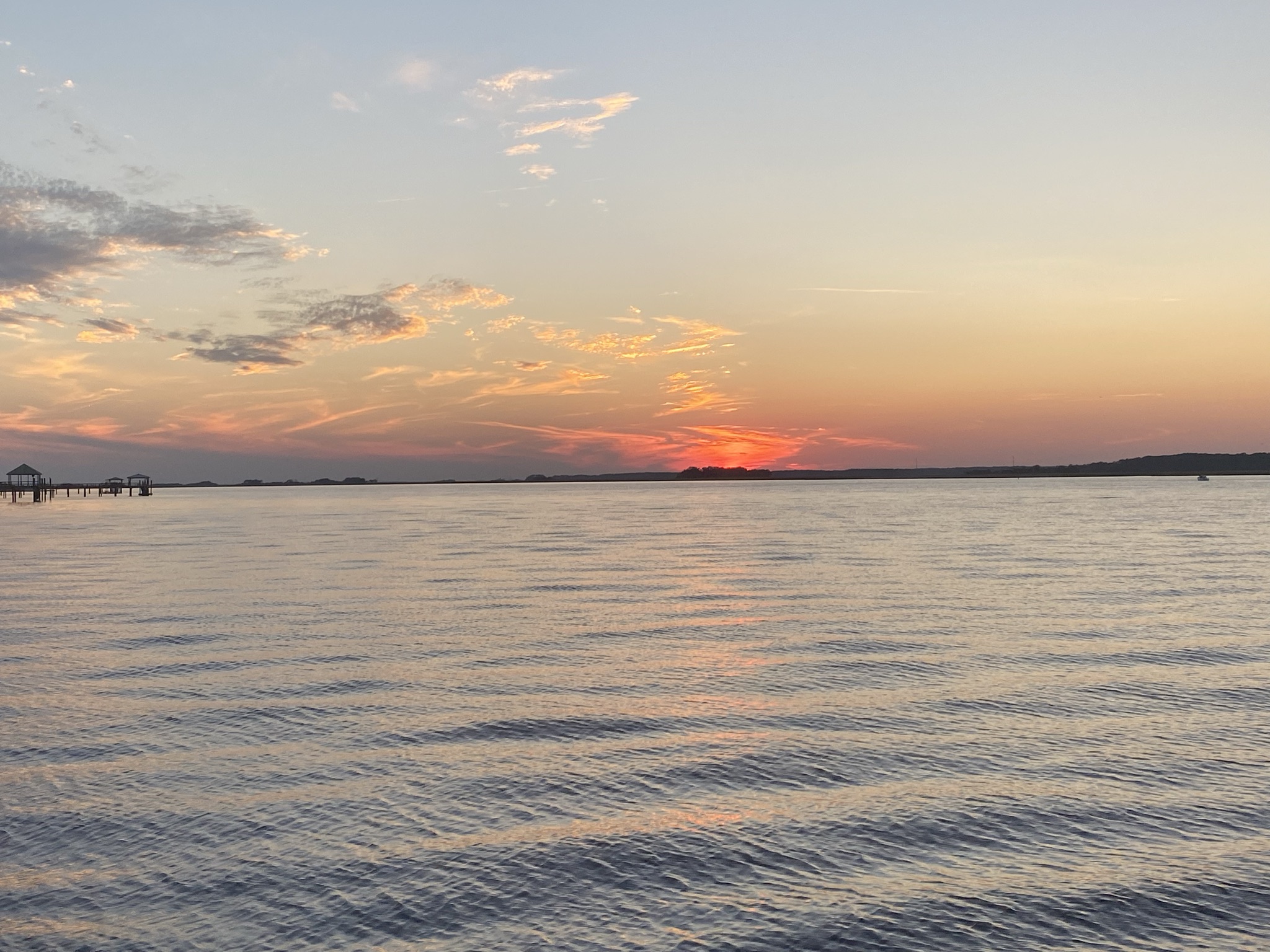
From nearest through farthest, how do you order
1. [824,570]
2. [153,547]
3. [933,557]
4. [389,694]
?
1. [389,694]
2. [824,570]
3. [933,557]
4. [153,547]

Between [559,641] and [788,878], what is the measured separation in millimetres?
14376

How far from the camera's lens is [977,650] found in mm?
21688

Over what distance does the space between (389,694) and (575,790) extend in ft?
21.8

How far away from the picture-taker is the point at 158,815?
11.3 meters

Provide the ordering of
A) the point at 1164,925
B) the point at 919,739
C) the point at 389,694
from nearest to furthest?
1. the point at 1164,925
2. the point at 919,739
3. the point at 389,694

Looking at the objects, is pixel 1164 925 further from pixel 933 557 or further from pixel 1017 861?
pixel 933 557

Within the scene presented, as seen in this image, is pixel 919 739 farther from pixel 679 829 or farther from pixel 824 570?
pixel 824 570

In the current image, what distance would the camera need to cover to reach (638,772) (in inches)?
504

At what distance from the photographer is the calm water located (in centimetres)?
870

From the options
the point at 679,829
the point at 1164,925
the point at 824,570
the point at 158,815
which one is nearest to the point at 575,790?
the point at 679,829

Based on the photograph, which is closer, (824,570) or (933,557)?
(824,570)

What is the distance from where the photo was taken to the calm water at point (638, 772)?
8703 mm

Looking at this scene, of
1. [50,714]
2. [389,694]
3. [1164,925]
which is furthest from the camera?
[389,694]

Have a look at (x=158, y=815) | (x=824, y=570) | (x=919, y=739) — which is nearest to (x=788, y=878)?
(x=919, y=739)
